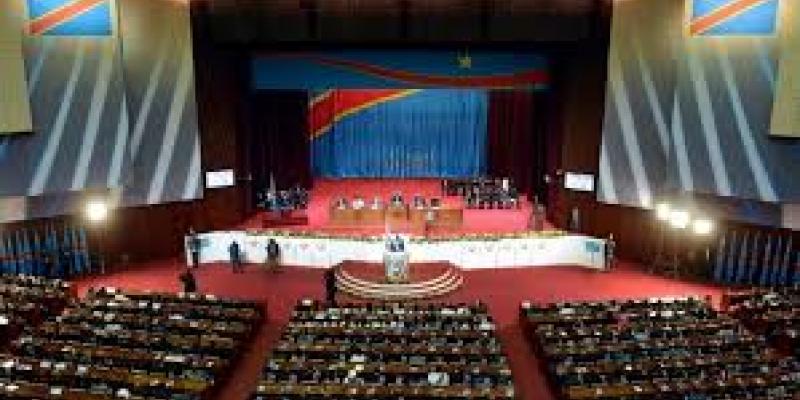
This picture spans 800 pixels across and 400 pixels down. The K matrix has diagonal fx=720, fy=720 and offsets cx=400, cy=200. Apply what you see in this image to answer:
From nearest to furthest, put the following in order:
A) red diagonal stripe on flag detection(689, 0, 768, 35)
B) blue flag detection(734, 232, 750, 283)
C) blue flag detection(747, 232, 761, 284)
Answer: red diagonal stripe on flag detection(689, 0, 768, 35)
blue flag detection(747, 232, 761, 284)
blue flag detection(734, 232, 750, 283)

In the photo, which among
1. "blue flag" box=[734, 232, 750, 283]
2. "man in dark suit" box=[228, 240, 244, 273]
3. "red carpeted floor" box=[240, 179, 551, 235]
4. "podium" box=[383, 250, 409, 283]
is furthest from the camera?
"red carpeted floor" box=[240, 179, 551, 235]

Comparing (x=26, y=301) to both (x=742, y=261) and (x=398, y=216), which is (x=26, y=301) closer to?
(x=398, y=216)

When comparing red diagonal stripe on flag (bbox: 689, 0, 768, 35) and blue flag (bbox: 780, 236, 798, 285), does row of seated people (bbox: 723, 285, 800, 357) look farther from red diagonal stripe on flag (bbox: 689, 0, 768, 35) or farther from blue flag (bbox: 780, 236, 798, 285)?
red diagonal stripe on flag (bbox: 689, 0, 768, 35)

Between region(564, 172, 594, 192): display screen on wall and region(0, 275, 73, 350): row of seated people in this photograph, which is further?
region(564, 172, 594, 192): display screen on wall

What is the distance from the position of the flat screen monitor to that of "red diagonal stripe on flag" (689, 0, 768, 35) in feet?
51.5

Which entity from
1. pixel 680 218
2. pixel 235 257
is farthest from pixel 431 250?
pixel 680 218

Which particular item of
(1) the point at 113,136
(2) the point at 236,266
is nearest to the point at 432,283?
(2) the point at 236,266

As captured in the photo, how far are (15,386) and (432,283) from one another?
36.3ft

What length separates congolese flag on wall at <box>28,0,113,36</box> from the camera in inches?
791

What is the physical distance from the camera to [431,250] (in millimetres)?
22922

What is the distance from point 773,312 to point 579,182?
28.3ft

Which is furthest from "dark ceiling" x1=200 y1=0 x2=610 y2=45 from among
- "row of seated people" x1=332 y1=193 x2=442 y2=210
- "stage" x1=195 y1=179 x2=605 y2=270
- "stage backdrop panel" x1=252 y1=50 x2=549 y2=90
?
"stage" x1=195 y1=179 x2=605 y2=270

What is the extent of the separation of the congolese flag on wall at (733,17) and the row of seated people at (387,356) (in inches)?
408

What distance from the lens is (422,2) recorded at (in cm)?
2295
